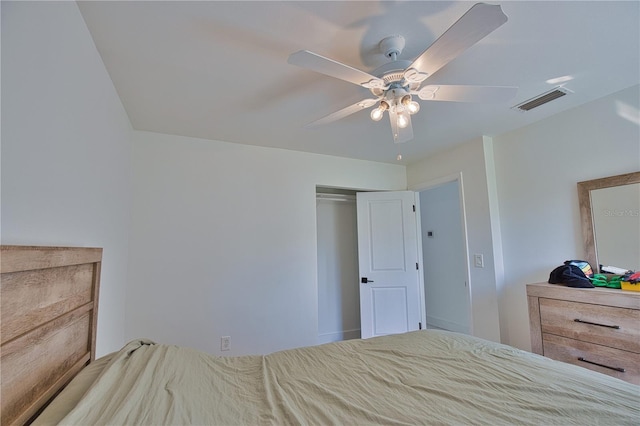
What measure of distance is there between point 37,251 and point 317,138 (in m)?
2.37

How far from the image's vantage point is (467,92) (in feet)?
5.15

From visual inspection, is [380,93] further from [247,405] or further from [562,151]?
[562,151]

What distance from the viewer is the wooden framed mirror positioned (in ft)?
6.58

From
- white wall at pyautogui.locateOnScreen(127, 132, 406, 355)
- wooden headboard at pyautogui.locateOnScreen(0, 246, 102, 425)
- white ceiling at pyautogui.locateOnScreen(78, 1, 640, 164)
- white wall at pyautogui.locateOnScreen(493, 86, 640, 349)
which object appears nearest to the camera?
wooden headboard at pyautogui.locateOnScreen(0, 246, 102, 425)

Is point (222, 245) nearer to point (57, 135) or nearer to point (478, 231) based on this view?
point (57, 135)

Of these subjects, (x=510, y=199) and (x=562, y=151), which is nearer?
(x=562, y=151)

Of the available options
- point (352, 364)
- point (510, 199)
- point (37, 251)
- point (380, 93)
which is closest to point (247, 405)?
point (352, 364)

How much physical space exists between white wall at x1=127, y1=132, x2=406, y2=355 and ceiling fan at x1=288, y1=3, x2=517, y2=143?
1.39 m

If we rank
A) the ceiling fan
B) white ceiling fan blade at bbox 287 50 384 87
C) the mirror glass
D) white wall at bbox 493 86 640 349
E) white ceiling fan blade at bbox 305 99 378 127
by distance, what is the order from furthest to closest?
white wall at bbox 493 86 640 349
the mirror glass
white ceiling fan blade at bbox 305 99 378 127
white ceiling fan blade at bbox 287 50 384 87
the ceiling fan

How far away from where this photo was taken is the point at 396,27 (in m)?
1.42

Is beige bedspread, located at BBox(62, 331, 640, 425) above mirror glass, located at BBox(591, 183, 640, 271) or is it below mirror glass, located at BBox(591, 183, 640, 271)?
below

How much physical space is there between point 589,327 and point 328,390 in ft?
6.30

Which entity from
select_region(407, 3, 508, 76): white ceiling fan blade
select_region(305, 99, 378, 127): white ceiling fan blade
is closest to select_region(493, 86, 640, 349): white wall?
select_region(407, 3, 508, 76): white ceiling fan blade

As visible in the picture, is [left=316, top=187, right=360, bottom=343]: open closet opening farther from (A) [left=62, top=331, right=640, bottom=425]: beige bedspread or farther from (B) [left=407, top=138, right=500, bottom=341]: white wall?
(A) [left=62, top=331, right=640, bottom=425]: beige bedspread
